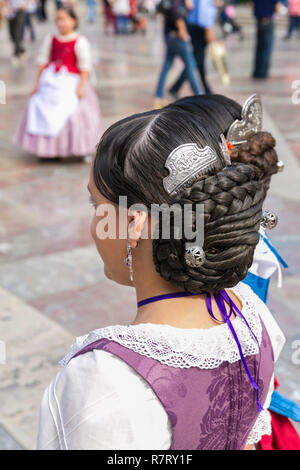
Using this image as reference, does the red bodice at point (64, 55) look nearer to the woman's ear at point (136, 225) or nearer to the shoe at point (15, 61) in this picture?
the woman's ear at point (136, 225)

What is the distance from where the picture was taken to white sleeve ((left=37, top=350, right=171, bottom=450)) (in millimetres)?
1008

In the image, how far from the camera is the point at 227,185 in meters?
1.15

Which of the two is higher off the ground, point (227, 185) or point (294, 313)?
point (227, 185)

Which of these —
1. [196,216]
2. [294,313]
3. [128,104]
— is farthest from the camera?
[128,104]

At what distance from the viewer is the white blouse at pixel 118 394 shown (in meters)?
1.01

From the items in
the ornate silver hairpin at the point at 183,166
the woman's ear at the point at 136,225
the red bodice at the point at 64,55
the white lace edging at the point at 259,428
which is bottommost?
the red bodice at the point at 64,55

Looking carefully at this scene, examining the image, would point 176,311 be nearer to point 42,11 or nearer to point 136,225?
point 136,225

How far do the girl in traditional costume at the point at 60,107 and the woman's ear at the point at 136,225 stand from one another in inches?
215

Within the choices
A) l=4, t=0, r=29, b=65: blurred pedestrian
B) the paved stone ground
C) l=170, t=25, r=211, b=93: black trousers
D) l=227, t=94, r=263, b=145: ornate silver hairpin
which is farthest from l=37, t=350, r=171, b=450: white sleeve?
l=4, t=0, r=29, b=65: blurred pedestrian

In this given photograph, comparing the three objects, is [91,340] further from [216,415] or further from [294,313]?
[294,313]

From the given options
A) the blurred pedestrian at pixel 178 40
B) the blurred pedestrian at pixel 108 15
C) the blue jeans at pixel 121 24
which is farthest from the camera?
the blurred pedestrian at pixel 108 15

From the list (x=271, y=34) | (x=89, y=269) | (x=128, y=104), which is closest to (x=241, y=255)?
(x=89, y=269)

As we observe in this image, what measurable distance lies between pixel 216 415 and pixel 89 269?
312 cm

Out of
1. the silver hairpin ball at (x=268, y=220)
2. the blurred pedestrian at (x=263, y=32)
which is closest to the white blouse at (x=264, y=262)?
the silver hairpin ball at (x=268, y=220)
